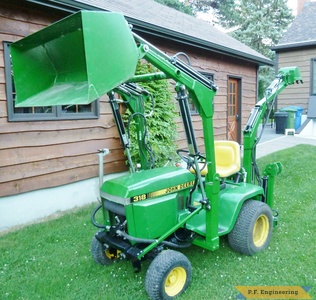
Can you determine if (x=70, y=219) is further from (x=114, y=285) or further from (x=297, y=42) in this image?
(x=297, y=42)

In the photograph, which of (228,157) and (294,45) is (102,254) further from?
(294,45)

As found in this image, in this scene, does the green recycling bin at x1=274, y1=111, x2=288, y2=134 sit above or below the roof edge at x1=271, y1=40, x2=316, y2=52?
below

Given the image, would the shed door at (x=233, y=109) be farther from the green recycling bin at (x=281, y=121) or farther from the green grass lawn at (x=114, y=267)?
the green grass lawn at (x=114, y=267)

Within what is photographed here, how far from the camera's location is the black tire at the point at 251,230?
3029 mm

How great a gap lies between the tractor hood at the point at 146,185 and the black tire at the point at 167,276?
0.50 m

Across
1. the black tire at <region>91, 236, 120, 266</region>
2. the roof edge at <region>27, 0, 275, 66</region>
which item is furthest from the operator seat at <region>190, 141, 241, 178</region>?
the roof edge at <region>27, 0, 275, 66</region>

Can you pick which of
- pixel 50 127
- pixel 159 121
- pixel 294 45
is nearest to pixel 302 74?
pixel 294 45

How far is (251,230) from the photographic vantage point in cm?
304

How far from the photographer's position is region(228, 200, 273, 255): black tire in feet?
9.94

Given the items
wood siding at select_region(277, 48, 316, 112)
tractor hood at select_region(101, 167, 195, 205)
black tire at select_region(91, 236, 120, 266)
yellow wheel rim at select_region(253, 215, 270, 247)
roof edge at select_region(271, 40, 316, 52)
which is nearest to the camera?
tractor hood at select_region(101, 167, 195, 205)

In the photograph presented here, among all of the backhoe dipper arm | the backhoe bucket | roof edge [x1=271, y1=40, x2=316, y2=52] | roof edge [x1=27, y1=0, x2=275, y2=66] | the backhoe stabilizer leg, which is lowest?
the backhoe stabilizer leg

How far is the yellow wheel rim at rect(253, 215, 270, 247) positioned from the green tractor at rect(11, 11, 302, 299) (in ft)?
0.03

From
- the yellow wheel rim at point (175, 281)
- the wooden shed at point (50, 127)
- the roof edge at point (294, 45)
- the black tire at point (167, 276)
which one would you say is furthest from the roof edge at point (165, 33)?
the yellow wheel rim at point (175, 281)

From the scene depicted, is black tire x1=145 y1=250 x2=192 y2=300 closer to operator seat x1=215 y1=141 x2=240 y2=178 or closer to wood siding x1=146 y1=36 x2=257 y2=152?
operator seat x1=215 y1=141 x2=240 y2=178
